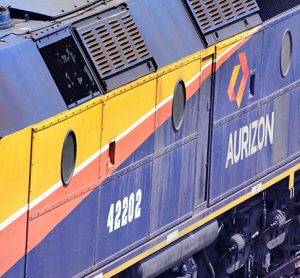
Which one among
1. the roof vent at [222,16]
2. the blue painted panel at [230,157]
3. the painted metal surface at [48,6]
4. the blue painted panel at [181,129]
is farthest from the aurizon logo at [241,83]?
the painted metal surface at [48,6]

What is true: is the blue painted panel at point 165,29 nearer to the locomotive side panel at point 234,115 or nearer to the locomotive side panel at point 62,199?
the locomotive side panel at point 234,115

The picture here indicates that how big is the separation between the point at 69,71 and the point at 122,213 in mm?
1793

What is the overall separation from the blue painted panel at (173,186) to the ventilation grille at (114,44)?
4.05 ft

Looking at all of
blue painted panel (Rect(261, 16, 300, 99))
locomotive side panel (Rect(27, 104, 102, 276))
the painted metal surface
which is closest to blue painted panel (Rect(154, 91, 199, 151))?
locomotive side panel (Rect(27, 104, 102, 276))

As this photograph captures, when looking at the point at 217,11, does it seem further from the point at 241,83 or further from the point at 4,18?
the point at 4,18

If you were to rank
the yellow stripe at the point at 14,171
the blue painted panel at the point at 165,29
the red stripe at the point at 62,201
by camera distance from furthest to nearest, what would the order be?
the blue painted panel at the point at 165,29
the red stripe at the point at 62,201
the yellow stripe at the point at 14,171

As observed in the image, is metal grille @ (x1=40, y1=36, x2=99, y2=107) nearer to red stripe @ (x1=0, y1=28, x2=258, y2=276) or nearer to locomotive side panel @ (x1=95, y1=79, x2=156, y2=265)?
locomotive side panel @ (x1=95, y1=79, x2=156, y2=265)

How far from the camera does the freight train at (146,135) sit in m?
13.3

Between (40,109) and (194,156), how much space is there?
12.0 feet

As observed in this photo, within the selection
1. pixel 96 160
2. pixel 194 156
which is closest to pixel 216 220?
pixel 194 156

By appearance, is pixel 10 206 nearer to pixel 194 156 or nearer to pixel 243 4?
pixel 194 156

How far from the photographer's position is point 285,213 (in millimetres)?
20469

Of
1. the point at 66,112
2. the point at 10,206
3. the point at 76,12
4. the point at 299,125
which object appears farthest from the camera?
the point at 299,125

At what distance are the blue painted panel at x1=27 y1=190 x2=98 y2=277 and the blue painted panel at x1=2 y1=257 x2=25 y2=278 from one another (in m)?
0.10
